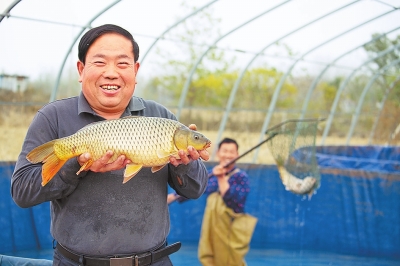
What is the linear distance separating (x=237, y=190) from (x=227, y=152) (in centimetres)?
47

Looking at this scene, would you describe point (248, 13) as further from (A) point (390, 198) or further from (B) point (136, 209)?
(B) point (136, 209)

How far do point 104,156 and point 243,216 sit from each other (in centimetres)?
453

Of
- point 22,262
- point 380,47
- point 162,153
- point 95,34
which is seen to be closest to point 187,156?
point 162,153

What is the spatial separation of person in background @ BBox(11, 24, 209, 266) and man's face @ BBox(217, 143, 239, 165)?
12.9 feet

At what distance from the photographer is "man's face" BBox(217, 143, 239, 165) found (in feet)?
21.2

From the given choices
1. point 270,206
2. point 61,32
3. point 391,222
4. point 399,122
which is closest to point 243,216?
point 270,206

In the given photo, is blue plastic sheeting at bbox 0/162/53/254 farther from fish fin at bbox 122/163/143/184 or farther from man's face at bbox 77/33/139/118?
fish fin at bbox 122/163/143/184

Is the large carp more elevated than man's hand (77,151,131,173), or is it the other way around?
the large carp

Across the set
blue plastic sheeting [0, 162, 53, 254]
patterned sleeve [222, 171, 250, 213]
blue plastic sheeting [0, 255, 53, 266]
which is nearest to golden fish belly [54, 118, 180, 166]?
blue plastic sheeting [0, 255, 53, 266]

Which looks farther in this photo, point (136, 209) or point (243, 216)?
point (243, 216)

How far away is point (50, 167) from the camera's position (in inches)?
88.5

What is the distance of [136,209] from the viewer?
7.96 feet

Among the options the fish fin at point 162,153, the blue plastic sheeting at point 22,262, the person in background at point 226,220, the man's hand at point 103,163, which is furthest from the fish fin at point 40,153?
the person in background at point 226,220

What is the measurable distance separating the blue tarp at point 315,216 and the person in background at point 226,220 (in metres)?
1.62
